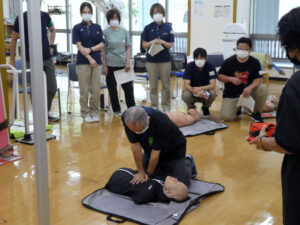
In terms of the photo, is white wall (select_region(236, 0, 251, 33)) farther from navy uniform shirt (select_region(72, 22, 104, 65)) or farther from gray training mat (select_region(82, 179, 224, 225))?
gray training mat (select_region(82, 179, 224, 225))

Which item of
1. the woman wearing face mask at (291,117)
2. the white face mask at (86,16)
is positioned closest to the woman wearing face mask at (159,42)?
the white face mask at (86,16)

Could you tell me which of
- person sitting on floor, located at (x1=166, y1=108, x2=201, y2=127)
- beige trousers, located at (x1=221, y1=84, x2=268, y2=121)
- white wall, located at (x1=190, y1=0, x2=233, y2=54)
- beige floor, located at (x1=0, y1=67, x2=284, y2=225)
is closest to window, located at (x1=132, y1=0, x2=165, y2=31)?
white wall, located at (x1=190, y1=0, x2=233, y2=54)

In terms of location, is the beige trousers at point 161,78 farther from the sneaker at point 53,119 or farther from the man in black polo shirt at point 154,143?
the man in black polo shirt at point 154,143

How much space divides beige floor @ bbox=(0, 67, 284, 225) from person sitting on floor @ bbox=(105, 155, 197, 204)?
0.18m

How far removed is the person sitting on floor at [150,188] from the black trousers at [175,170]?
24mm

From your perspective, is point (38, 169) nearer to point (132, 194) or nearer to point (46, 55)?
point (132, 194)

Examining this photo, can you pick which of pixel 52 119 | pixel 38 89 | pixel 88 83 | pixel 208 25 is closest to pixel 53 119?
pixel 52 119

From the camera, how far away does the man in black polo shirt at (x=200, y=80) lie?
5.24 m

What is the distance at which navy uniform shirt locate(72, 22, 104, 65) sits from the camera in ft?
16.8

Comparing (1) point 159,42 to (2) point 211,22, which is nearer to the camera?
(1) point 159,42

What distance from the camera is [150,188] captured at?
296 centimetres

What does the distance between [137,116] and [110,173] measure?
3.14ft

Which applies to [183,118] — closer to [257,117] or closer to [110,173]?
[257,117]

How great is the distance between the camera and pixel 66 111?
19.6 ft
